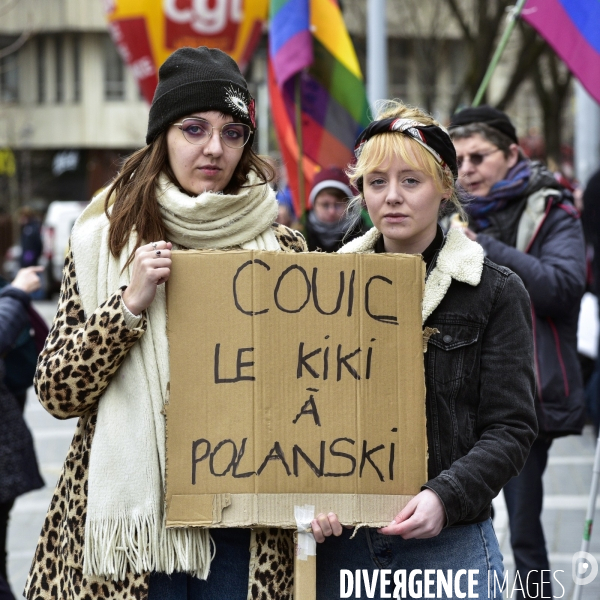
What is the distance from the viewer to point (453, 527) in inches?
104

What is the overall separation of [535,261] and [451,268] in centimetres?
187

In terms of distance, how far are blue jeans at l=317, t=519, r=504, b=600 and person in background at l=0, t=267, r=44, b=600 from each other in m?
2.28

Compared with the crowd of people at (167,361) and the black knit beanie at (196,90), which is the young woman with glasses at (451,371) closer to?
the crowd of people at (167,361)

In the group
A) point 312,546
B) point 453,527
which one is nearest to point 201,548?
point 312,546

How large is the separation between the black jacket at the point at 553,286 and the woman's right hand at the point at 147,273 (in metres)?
2.16

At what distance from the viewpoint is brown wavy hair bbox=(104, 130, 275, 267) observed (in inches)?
106

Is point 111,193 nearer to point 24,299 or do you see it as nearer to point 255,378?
point 255,378

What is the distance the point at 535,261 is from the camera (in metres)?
4.40

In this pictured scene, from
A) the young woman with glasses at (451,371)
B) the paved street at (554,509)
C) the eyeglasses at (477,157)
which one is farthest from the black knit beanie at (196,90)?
the paved street at (554,509)

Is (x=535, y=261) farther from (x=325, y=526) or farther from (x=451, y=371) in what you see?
(x=325, y=526)

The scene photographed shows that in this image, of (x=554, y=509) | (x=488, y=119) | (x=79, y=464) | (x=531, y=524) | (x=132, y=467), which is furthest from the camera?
(x=554, y=509)

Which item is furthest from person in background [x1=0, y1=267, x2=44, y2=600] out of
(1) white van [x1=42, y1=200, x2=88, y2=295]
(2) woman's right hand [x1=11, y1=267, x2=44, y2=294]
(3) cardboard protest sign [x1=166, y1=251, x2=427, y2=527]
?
(1) white van [x1=42, y1=200, x2=88, y2=295]

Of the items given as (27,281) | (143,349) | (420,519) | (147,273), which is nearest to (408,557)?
(420,519)

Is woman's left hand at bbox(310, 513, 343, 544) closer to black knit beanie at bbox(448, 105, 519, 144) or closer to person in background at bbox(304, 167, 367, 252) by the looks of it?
black knit beanie at bbox(448, 105, 519, 144)
